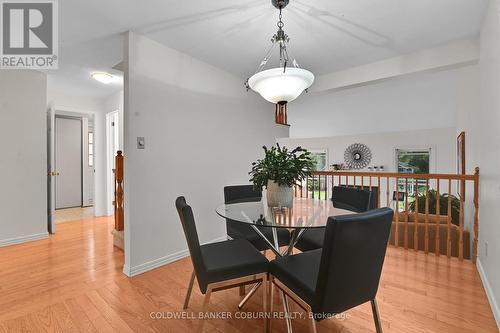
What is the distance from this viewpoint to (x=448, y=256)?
2740 millimetres

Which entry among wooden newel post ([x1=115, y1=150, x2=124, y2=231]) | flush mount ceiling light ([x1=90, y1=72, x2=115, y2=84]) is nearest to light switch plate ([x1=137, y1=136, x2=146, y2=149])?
wooden newel post ([x1=115, y1=150, x2=124, y2=231])

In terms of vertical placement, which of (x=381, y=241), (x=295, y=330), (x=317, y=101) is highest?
(x=317, y=101)

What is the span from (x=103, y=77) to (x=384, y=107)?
6.36 metres

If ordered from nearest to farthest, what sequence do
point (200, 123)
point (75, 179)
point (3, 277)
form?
1. point (3, 277)
2. point (200, 123)
3. point (75, 179)

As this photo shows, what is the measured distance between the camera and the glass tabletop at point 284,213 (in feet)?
5.33

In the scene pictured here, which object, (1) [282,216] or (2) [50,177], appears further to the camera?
(2) [50,177]

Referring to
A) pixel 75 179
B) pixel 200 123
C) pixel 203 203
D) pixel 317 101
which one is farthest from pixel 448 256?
pixel 75 179

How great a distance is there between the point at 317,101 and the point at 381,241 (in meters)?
6.27

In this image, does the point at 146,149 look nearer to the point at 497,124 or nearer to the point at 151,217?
the point at 151,217

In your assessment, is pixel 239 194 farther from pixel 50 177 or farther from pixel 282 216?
pixel 50 177

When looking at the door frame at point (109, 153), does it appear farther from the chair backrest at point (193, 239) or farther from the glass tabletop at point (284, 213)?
the chair backrest at point (193, 239)

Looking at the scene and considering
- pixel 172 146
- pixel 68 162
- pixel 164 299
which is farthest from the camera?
pixel 68 162

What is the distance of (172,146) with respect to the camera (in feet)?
9.31

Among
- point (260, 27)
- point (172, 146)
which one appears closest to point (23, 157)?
point (172, 146)
